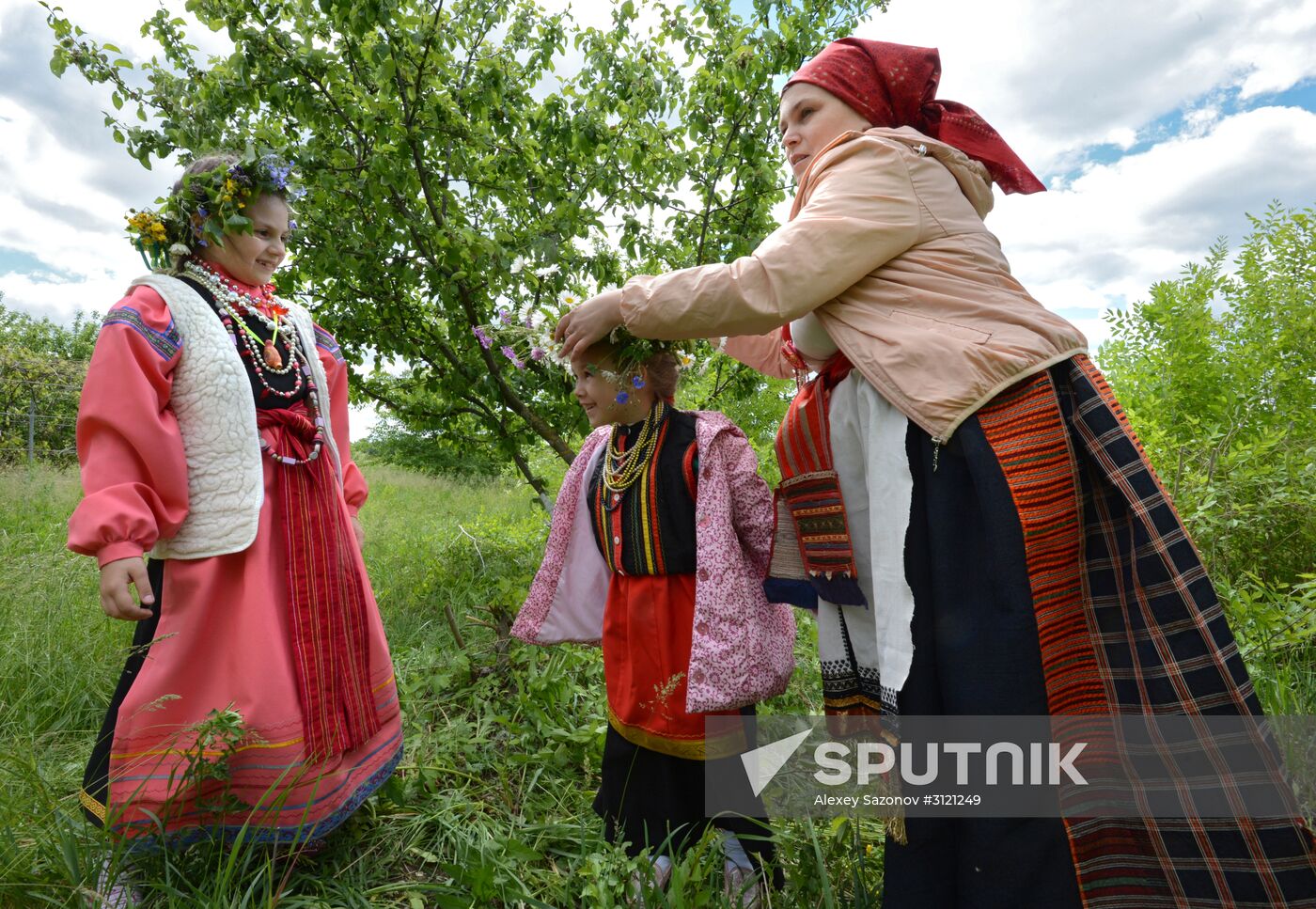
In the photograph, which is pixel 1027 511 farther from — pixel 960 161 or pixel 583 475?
pixel 583 475

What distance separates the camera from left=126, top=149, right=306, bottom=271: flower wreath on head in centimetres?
193

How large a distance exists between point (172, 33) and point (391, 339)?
178 cm

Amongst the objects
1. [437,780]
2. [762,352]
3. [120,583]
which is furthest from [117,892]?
[762,352]

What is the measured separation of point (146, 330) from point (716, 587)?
5.01 ft

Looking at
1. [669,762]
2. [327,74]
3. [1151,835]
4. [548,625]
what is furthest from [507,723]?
[327,74]

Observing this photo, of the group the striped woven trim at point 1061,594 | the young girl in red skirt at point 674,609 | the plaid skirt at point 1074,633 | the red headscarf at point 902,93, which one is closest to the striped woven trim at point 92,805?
the young girl in red skirt at point 674,609

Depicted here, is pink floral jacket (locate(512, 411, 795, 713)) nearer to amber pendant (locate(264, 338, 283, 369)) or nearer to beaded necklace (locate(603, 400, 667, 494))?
beaded necklace (locate(603, 400, 667, 494))

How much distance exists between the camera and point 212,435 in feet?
5.98

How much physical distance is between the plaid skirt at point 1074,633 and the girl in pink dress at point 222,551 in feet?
4.80

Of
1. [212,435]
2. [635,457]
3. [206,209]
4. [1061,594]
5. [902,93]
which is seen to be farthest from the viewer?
[635,457]

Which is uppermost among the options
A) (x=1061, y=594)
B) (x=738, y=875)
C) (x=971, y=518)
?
(x=971, y=518)

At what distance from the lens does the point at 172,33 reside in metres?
3.62

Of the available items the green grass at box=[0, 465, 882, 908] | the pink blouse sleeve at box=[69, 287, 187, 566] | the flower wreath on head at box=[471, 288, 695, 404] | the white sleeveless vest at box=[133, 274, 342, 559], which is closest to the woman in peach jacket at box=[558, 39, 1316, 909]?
the flower wreath on head at box=[471, 288, 695, 404]

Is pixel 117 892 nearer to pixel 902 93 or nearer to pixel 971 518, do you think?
pixel 971 518
